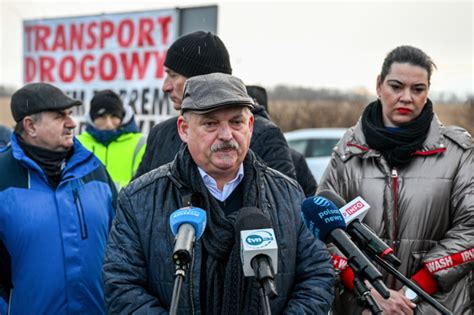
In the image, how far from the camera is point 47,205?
183 inches

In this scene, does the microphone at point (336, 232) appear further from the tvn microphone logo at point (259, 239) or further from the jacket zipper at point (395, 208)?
the jacket zipper at point (395, 208)

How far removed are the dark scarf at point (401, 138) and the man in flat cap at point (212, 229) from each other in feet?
3.48

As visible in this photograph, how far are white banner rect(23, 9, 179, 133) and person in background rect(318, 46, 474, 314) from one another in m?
3.93

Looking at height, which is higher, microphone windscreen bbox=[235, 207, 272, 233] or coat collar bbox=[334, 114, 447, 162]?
coat collar bbox=[334, 114, 447, 162]

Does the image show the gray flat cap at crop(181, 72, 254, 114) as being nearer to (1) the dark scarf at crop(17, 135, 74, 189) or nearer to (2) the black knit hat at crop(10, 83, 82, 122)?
(1) the dark scarf at crop(17, 135, 74, 189)

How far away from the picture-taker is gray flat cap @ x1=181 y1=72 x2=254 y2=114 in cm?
325

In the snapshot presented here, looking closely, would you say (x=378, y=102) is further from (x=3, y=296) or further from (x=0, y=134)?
(x=0, y=134)

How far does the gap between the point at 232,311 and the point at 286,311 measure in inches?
9.2

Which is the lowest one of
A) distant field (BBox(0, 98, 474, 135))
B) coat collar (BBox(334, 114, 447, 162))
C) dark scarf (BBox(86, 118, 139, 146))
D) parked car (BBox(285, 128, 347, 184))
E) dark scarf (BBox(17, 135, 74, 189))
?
distant field (BBox(0, 98, 474, 135))

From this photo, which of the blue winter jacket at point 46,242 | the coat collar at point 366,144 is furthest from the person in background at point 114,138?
the coat collar at point 366,144

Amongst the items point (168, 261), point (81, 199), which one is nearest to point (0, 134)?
point (81, 199)

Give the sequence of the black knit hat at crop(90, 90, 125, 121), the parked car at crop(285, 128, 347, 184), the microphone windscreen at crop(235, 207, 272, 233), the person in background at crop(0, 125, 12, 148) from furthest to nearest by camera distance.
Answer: the parked car at crop(285, 128, 347, 184) < the black knit hat at crop(90, 90, 125, 121) < the person in background at crop(0, 125, 12, 148) < the microphone windscreen at crop(235, 207, 272, 233)

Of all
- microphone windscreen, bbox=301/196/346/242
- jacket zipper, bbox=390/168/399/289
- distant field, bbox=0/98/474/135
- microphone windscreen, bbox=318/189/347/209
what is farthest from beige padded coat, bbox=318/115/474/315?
distant field, bbox=0/98/474/135

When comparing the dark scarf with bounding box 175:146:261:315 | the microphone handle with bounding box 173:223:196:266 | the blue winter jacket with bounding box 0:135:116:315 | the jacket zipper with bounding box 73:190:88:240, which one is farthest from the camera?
the jacket zipper with bounding box 73:190:88:240
